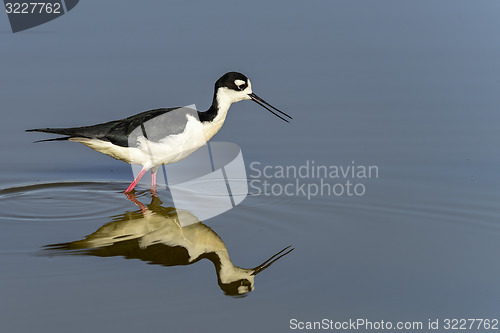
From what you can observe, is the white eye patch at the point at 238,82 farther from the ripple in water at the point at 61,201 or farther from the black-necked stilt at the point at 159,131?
the ripple in water at the point at 61,201

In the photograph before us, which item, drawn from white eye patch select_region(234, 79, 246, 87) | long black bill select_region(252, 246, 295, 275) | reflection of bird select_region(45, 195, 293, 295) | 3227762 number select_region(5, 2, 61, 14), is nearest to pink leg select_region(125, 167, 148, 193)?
reflection of bird select_region(45, 195, 293, 295)

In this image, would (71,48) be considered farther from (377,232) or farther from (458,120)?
(377,232)

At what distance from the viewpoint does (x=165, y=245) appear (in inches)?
255

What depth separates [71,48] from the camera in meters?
11.2

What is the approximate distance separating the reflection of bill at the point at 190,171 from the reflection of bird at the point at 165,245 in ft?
0.84

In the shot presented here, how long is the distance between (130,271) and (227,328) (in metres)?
1.15

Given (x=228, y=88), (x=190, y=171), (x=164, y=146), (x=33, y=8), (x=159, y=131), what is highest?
(x=33, y=8)

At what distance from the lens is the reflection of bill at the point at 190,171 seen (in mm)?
7555

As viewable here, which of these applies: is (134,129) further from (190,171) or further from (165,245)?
(165,245)

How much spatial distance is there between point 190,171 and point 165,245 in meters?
2.05

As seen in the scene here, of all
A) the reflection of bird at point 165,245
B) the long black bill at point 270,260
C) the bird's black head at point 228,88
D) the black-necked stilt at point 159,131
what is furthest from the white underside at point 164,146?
the long black bill at point 270,260

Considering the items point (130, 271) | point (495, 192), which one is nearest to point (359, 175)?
point (495, 192)

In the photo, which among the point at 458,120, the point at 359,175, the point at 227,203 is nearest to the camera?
the point at 227,203

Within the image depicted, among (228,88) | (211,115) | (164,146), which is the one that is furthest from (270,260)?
(228,88)
